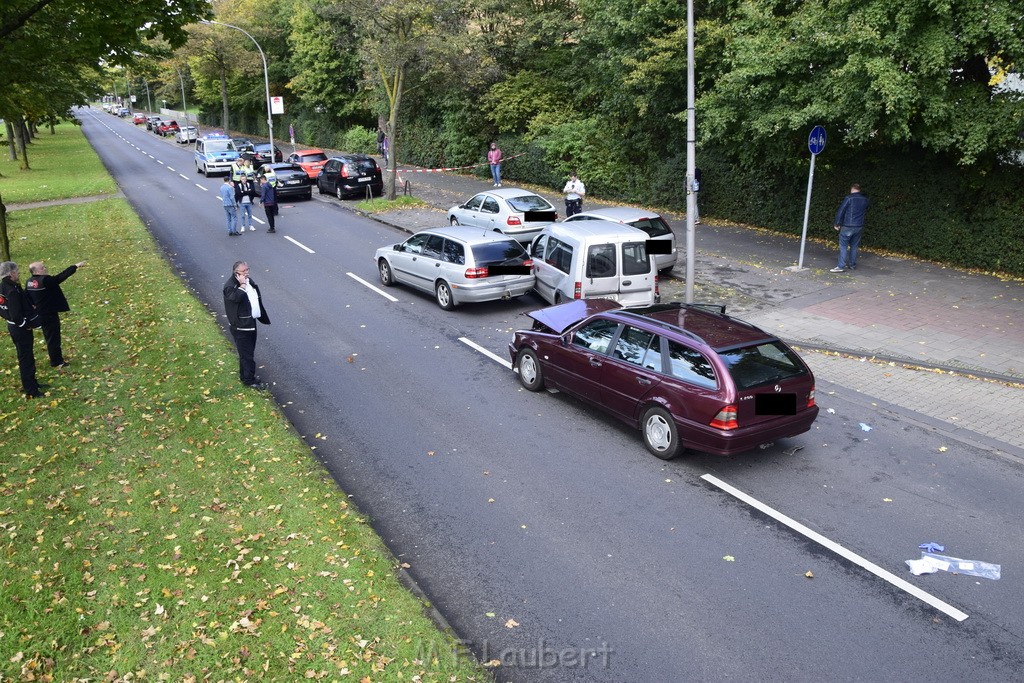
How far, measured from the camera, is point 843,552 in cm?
646

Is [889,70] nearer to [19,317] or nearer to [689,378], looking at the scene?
[689,378]

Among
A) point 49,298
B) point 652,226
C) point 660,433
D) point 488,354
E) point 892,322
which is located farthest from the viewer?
point 652,226

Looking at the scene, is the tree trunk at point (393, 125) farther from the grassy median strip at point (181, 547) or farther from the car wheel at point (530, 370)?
the car wheel at point (530, 370)

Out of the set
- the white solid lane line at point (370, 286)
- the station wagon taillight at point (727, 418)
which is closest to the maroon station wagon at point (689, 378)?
the station wagon taillight at point (727, 418)

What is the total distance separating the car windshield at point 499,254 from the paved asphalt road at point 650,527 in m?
2.58

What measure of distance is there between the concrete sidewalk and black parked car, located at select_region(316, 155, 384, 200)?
15114mm

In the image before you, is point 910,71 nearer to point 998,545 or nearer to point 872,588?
point 998,545

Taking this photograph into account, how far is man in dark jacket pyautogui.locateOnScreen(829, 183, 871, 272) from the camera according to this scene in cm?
1555

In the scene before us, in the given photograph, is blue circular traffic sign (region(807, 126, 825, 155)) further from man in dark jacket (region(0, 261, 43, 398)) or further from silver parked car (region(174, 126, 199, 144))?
silver parked car (region(174, 126, 199, 144))

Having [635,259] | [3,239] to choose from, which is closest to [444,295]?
[635,259]

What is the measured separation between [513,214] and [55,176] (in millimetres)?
33156

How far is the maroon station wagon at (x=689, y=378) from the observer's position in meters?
7.58

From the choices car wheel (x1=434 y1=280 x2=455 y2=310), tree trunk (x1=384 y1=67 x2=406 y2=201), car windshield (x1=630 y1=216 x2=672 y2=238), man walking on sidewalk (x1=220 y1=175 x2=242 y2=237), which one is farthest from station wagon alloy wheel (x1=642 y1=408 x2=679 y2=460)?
tree trunk (x1=384 y1=67 x2=406 y2=201)

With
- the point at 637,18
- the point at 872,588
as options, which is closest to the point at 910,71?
the point at 637,18
